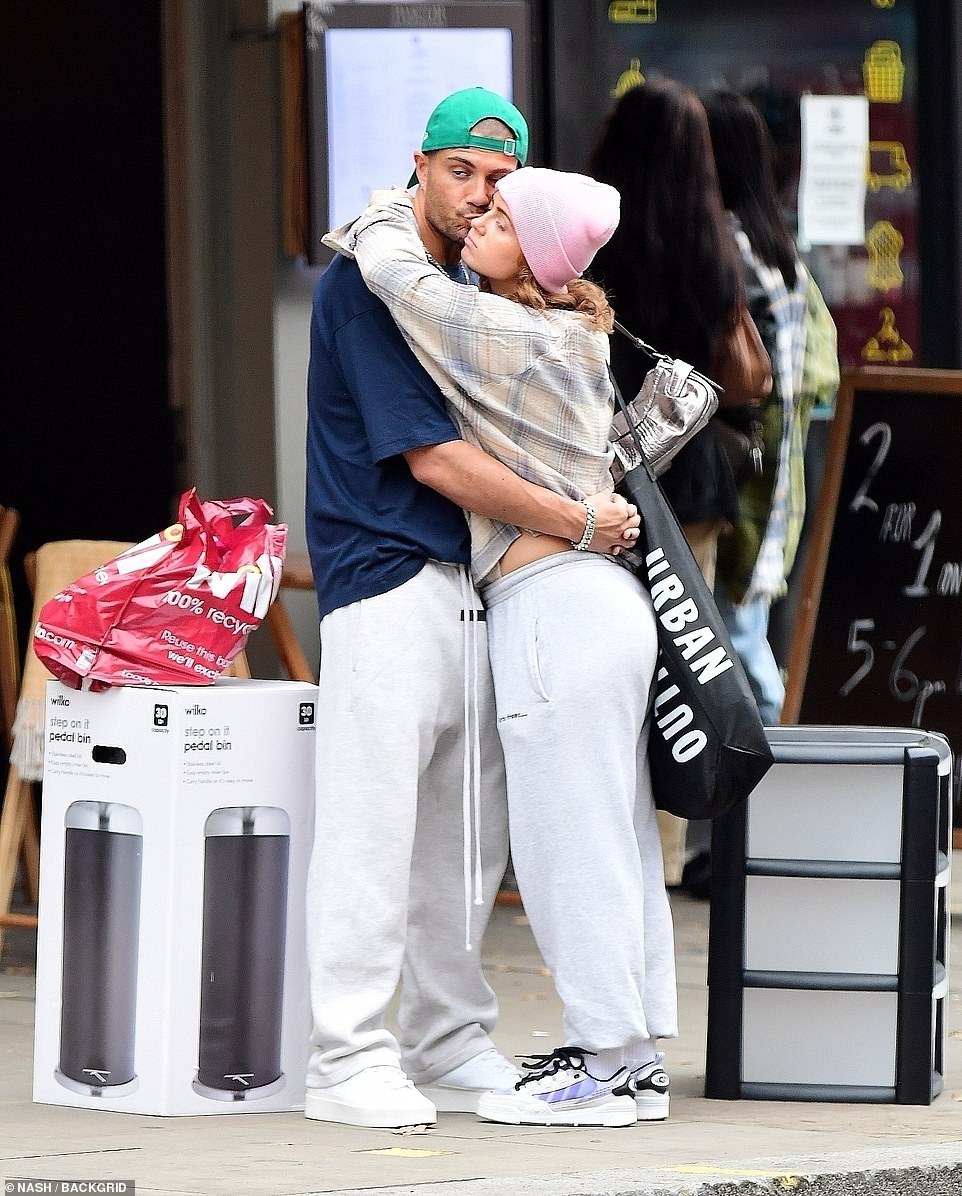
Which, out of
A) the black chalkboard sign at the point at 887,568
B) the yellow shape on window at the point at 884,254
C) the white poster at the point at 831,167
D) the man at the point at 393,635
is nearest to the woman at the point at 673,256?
the black chalkboard sign at the point at 887,568

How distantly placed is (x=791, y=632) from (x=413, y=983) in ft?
11.8

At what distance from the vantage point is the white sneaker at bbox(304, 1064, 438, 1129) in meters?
4.07

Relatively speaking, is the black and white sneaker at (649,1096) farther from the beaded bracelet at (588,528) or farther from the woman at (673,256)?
the woman at (673,256)

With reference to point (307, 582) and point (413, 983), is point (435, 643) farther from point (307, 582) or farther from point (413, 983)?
point (307, 582)

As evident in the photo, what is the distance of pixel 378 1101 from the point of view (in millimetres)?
4086

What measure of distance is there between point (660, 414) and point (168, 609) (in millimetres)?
999

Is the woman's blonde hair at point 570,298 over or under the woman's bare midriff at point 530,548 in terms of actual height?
over

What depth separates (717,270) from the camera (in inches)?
242

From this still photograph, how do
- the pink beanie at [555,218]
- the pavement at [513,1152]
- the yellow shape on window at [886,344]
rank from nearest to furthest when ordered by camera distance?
the pavement at [513,1152], the pink beanie at [555,218], the yellow shape on window at [886,344]

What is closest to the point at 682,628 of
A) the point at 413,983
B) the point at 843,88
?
the point at 413,983

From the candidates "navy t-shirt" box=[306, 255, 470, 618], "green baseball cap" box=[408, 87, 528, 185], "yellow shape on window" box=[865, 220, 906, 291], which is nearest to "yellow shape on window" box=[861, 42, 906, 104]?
"yellow shape on window" box=[865, 220, 906, 291]

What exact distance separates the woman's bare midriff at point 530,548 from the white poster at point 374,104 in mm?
2640

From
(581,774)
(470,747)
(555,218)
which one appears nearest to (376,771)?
(470,747)

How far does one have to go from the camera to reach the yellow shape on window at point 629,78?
7.64 metres
